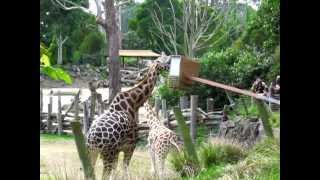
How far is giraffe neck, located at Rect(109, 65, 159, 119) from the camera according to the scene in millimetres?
2910

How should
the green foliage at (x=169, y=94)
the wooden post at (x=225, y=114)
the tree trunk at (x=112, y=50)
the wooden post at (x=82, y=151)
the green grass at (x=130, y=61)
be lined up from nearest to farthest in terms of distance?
the wooden post at (x=82, y=151) → the tree trunk at (x=112, y=50) → the wooden post at (x=225, y=114) → the green foliage at (x=169, y=94) → the green grass at (x=130, y=61)

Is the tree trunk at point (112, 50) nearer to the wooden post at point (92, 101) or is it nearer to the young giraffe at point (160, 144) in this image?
the wooden post at point (92, 101)

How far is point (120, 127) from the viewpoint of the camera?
2.83 meters

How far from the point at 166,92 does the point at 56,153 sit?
5.20ft

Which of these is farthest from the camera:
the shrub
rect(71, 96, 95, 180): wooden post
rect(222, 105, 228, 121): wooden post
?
rect(222, 105, 228, 121): wooden post

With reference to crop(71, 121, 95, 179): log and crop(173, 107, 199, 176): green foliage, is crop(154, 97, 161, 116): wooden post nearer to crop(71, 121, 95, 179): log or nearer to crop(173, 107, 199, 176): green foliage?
crop(173, 107, 199, 176): green foliage

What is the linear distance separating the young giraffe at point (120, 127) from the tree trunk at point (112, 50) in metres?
1.95

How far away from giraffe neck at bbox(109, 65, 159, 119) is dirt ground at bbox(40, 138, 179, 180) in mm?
343

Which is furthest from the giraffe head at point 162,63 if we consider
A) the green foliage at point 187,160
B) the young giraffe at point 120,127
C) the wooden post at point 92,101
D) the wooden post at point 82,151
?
the wooden post at point 92,101

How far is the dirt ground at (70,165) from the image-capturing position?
8.23 ft

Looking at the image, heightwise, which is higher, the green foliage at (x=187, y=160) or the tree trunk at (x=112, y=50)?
the tree trunk at (x=112, y=50)

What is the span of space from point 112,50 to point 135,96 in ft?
7.00

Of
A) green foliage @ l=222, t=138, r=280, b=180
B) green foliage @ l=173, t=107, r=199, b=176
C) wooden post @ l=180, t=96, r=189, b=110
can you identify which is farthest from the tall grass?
wooden post @ l=180, t=96, r=189, b=110
